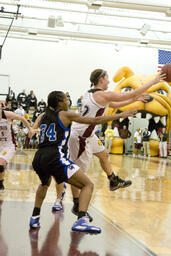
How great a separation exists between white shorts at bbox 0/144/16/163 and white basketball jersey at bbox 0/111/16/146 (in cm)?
6

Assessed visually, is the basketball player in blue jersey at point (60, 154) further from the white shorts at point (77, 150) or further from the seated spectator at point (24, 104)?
the seated spectator at point (24, 104)

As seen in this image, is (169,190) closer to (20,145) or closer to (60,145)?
(60,145)

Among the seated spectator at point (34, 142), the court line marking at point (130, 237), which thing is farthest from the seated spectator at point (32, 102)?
the court line marking at point (130, 237)

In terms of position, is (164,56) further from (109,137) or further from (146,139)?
(109,137)

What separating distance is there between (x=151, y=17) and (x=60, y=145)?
48.1 feet

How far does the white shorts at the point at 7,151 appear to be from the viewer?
5.55m

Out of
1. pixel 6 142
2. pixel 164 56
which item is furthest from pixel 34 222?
pixel 164 56

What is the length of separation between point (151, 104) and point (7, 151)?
11943mm

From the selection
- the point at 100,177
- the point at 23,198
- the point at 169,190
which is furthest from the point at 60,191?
the point at 100,177

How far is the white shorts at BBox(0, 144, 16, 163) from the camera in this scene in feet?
18.2

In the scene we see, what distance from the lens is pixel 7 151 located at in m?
5.62

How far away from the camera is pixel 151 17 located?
1698cm

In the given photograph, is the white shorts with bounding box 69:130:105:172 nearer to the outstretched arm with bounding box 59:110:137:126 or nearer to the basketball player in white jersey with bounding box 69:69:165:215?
the basketball player in white jersey with bounding box 69:69:165:215

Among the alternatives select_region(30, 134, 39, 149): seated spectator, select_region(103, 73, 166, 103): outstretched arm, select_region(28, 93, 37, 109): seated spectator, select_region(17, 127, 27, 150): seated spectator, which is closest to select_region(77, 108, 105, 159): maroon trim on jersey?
select_region(103, 73, 166, 103): outstretched arm
